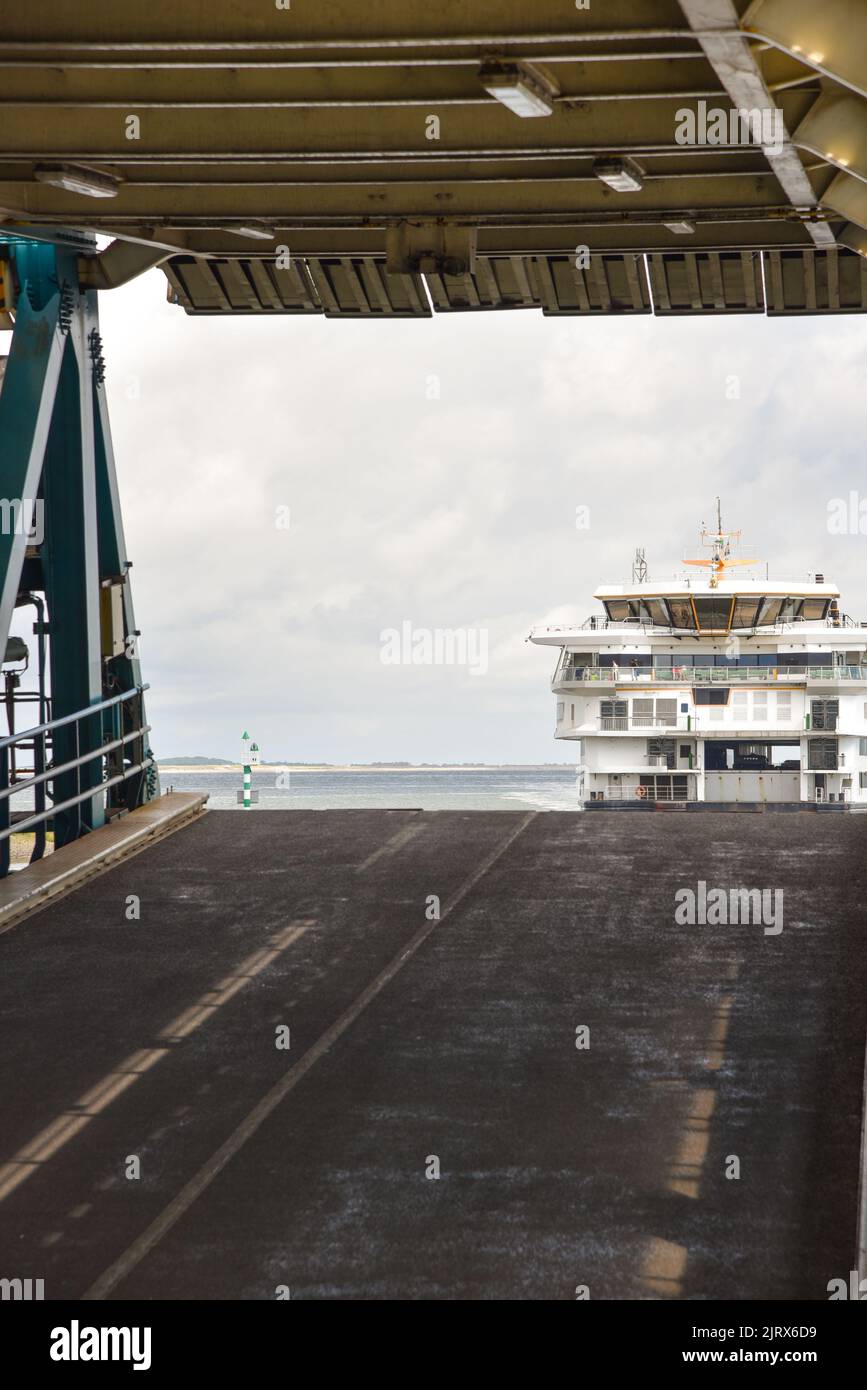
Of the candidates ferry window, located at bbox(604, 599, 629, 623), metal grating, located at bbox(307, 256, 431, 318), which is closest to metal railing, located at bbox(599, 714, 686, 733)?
ferry window, located at bbox(604, 599, 629, 623)

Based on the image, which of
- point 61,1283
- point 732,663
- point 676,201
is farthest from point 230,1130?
point 732,663

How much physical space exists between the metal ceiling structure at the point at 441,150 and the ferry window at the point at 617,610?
140 feet

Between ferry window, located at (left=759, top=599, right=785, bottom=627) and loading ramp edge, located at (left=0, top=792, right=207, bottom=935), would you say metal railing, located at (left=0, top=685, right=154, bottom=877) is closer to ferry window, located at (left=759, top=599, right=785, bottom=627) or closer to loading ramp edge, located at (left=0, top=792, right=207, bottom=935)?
loading ramp edge, located at (left=0, top=792, right=207, bottom=935)

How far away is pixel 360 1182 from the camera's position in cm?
712

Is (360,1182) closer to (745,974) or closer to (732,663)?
(745,974)

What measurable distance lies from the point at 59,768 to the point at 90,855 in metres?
0.86

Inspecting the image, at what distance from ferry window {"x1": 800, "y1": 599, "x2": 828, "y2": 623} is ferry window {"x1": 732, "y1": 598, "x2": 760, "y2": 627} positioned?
2185 millimetres

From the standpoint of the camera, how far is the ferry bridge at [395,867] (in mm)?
6820

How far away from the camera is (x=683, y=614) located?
57406 millimetres

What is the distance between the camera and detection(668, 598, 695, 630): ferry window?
5728 cm

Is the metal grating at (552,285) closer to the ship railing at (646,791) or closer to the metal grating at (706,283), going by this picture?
the metal grating at (706,283)

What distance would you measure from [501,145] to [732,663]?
4727 centimetres

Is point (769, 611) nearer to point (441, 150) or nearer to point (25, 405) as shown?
point (25, 405)

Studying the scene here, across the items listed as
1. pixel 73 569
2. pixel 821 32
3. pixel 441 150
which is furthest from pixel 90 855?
pixel 821 32
